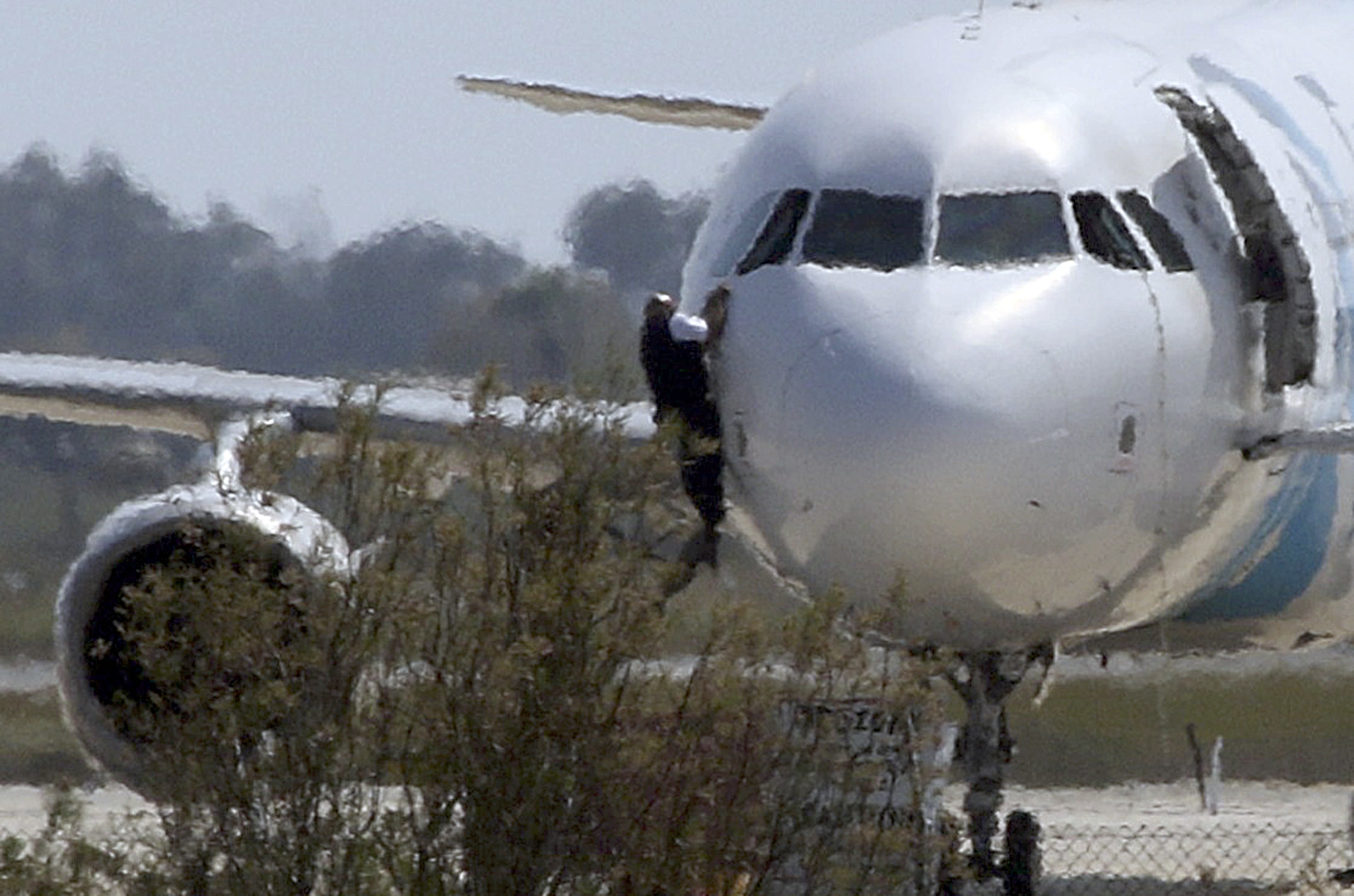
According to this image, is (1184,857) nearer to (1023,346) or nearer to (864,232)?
(864,232)

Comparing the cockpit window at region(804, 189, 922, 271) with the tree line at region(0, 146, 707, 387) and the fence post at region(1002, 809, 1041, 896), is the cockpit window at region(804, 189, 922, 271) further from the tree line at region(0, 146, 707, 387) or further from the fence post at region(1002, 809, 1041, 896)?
the tree line at region(0, 146, 707, 387)

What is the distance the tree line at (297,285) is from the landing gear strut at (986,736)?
255 inches

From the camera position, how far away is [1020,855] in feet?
41.3

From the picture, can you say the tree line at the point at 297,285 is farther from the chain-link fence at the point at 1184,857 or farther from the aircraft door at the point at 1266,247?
the aircraft door at the point at 1266,247

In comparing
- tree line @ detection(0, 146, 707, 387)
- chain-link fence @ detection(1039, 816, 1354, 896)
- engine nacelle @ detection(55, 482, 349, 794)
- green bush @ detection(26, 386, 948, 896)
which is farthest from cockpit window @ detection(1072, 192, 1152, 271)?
tree line @ detection(0, 146, 707, 387)

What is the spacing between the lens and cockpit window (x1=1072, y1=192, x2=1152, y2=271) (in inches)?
448

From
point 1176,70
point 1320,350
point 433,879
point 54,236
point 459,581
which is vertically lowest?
point 433,879

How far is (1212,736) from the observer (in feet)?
67.2

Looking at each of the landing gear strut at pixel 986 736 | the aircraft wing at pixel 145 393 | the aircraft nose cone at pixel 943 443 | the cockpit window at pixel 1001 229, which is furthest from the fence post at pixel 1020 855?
the aircraft wing at pixel 145 393

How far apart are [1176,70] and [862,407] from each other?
8.80 feet

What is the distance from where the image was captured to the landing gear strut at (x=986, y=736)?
1194cm

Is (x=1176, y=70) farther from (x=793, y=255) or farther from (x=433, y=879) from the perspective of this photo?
(x=433, y=879)

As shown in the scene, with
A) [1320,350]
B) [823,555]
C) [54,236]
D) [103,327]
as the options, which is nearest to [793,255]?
[823,555]

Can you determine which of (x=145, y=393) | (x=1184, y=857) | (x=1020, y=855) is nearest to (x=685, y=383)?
(x=1020, y=855)
